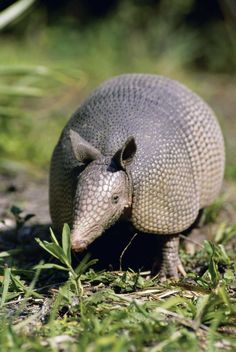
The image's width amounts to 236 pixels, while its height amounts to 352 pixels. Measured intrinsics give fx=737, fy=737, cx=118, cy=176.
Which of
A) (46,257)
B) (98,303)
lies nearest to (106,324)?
(98,303)

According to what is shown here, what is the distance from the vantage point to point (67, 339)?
136 inches

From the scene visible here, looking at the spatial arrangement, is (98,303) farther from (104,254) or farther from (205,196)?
(205,196)

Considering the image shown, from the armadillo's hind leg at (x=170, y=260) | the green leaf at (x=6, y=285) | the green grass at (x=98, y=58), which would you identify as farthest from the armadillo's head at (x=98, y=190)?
the green grass at (x=98, y=58)

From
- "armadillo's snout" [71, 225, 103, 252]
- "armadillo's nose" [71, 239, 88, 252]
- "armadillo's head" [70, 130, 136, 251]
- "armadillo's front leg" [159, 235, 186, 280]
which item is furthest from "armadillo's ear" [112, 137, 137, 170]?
"armadillo's front leg" [159, 235, 186, 280]

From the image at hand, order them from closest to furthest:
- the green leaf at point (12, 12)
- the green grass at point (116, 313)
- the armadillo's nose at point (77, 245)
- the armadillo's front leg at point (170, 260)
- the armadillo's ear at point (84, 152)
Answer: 1. the green grass at point (116, 313)
2. the armadillo's nose at point (77, 245)
3. the armadillo's ear at point (84, 152)
4. the armadillo's front leg at point (170, 260)
5. the green leaf at point (12, 12)

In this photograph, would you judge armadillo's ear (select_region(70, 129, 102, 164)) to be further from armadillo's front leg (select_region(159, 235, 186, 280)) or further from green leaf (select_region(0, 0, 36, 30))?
green leaf (select_region(0, 0, 36, 30))

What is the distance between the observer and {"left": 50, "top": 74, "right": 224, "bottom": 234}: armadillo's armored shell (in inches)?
176

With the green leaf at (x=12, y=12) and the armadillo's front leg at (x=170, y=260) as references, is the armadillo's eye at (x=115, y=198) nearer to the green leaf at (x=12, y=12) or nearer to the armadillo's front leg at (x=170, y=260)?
the armadillo's front leg at (x=170, y=260)

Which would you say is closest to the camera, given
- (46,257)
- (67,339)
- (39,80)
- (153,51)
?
(67,339)

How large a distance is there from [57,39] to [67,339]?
9.91m

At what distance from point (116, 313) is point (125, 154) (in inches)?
38.8

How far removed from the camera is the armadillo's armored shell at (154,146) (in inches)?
176

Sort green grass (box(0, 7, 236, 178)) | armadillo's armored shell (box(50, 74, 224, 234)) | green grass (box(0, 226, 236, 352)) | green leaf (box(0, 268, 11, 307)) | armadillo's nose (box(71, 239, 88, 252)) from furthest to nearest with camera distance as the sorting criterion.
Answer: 1. green grass (box(0, 7, 236, 178))
2. armadillo's armored shell (box(50, 74, 224, 234))
3. green leaf (box(0, 268, 11, 307))
4. armadillo's nose (box(71, 239, 88, 252))
5. green grass (box(0, 226, 236, 352))

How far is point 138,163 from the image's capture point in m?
4.39
